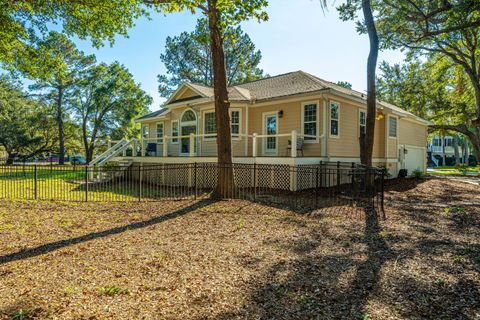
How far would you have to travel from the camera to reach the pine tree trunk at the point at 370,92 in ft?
37.9

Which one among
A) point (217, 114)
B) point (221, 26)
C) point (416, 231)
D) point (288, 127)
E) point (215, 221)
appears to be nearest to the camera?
point (416, 231)

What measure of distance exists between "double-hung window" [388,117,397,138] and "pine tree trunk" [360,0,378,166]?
240 inches

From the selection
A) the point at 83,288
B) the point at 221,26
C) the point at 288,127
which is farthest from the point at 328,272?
the point at 288,127

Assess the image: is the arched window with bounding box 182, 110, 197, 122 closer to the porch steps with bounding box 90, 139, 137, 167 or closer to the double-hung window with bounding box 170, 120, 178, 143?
the double-hung window with bounding box 170, 120, 178, 143

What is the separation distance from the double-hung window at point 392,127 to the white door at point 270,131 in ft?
24.1

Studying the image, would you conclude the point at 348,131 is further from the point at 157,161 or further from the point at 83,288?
the point at 83,288

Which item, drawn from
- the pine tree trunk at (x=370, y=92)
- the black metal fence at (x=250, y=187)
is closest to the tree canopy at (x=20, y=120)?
the black metal fence at (x=250, y=187)

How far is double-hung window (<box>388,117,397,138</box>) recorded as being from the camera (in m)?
16.9

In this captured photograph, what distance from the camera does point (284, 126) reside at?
13.9 m

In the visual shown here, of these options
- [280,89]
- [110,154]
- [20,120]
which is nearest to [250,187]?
[280,89]

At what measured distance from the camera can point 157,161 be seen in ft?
48.3

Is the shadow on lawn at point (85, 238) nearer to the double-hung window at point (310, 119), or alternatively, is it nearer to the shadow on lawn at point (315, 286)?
the shadow on lawn at point (315, 286)

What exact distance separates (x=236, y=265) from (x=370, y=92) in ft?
33.0

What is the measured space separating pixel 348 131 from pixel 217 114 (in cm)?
732
